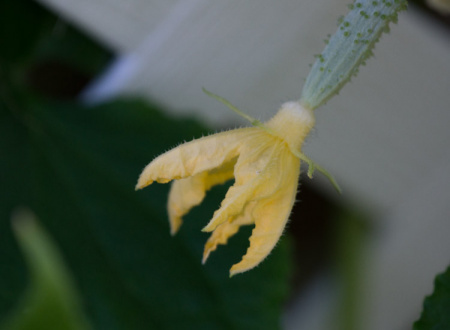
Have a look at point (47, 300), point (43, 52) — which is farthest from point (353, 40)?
point (43, 52)

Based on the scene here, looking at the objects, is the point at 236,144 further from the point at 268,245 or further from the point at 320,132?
the point at 320,132

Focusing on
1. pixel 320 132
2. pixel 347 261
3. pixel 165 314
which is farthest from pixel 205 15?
pixel 347 261

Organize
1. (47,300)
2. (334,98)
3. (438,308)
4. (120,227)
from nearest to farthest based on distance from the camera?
(47,300) < (438,308) < (120,227) < (334,98)

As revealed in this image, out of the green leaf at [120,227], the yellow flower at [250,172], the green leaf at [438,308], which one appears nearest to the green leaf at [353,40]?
the yellow flower at [250,172]

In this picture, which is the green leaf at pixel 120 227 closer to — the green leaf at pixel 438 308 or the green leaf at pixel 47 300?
the green leaf at pixel 438 308

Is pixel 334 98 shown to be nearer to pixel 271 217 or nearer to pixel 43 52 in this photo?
pixel 43 52

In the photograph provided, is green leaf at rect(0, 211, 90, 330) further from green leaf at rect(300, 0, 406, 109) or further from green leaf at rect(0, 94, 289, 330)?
green leaf at rect(0, 94, 289, 330)

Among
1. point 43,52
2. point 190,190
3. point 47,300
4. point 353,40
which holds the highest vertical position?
point 43,52
